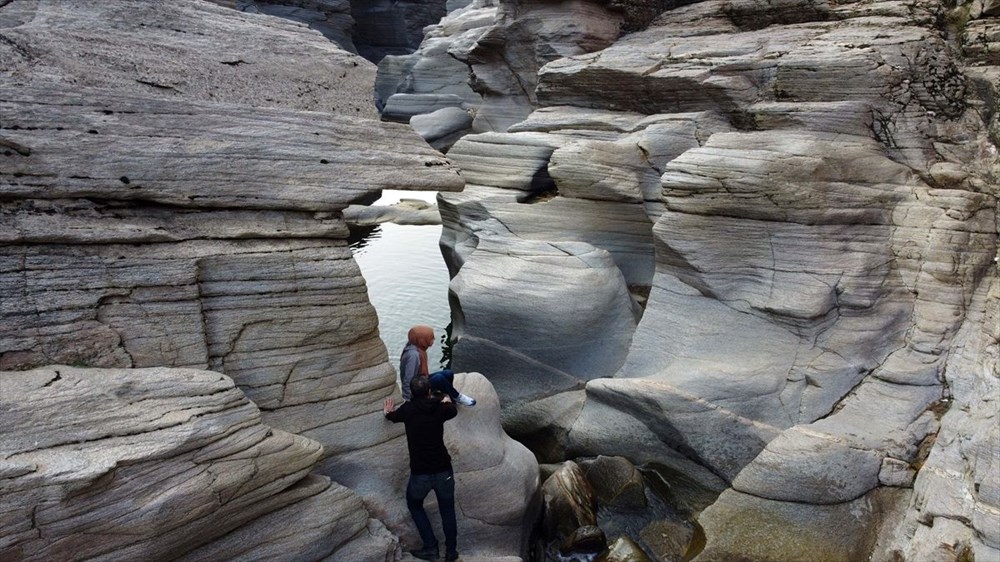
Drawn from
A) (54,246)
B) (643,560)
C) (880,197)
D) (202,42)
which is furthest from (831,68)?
(54,246)

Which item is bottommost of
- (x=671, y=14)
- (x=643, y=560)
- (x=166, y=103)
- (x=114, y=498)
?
(x=643, y=560)

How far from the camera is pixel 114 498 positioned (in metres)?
5.21

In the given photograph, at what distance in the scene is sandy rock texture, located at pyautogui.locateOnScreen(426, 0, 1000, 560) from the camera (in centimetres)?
778

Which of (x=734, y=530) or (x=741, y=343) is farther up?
(x=741, y=343)

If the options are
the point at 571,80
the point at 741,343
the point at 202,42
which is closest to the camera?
the point at 202,42

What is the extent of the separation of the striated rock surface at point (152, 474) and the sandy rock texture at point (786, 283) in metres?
4.53

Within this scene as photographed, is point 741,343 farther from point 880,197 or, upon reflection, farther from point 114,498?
point 114,498

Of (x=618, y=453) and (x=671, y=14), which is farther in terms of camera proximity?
(x=671, y=14)

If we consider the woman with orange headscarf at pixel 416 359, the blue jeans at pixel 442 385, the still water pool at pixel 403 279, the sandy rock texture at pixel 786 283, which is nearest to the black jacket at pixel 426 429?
the blue jeans at pixel 442 385

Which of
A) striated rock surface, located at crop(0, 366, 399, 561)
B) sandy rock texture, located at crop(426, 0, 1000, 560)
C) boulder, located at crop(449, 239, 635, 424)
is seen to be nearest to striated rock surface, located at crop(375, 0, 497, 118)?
sandy rock texture, located at crop(426, 0, 1000, 560)

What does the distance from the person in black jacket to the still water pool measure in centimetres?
607

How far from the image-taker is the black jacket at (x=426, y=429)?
6324mm

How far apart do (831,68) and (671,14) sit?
4695mm

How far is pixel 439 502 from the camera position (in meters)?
6.65
